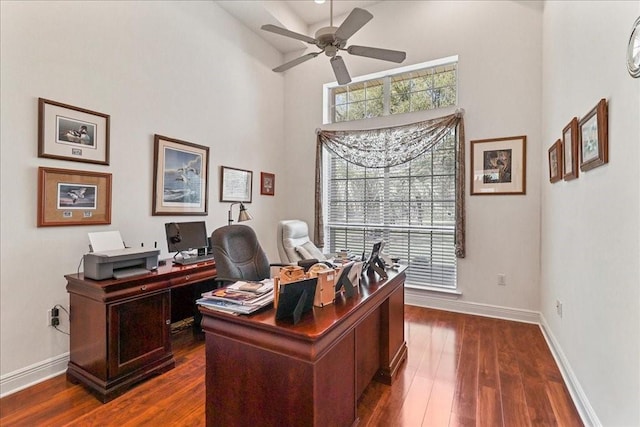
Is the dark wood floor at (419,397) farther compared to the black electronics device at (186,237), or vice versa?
the black electronics device at (186,237)

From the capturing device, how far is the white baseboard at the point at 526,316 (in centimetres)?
185

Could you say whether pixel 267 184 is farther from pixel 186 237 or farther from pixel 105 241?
pixel 105 241

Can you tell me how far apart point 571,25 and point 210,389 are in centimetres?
340

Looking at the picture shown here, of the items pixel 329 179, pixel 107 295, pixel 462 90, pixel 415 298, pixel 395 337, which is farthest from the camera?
pixel 329 179

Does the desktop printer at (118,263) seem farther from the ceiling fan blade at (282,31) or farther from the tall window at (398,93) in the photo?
the tall window at (398,93)

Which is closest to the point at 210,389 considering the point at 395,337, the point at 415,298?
the point at 395,337

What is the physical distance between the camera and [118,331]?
7.04 ft

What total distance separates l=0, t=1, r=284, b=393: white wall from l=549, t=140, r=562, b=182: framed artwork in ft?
11.6

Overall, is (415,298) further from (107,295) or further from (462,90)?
(107,295)

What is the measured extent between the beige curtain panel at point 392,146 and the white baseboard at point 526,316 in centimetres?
64

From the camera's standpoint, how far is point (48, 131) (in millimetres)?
2322

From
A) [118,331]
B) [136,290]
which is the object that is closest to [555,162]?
[136,290]

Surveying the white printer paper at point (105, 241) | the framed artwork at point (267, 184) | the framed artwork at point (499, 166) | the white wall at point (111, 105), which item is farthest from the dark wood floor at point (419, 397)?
the framed artwork at point (267, 184)

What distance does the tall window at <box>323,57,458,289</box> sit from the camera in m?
3.98
